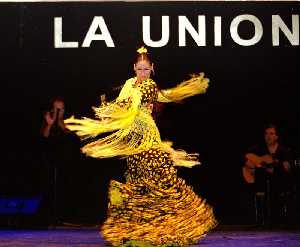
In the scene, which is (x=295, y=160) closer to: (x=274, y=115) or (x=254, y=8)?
(x=274, y=115)

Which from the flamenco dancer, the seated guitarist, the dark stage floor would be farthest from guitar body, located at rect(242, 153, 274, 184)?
the flamenco dancer

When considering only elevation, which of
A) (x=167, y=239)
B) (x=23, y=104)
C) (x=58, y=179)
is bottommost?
(x=167, y=239)

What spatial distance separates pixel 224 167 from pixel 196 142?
0.44 metres

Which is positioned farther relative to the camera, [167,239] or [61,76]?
[61,76]

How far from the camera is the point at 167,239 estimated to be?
4816mm

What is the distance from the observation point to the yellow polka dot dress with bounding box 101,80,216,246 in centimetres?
479

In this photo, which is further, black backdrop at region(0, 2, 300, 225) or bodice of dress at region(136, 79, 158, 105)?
black backdrop at region(0, 2, 300, 225)

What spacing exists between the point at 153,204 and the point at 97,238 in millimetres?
1275

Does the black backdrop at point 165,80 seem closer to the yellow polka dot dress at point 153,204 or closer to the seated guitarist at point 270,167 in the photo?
the seated guitarist at point 270,167

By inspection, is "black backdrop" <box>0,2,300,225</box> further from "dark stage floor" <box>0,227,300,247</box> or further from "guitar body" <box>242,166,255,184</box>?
"dark stage floor" <box>0,227,300,247</box>

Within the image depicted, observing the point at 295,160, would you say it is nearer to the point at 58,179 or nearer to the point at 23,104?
the point at 58,179

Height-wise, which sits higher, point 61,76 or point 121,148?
point 61,76

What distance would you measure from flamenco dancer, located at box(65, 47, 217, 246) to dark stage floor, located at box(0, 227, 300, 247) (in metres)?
0.50

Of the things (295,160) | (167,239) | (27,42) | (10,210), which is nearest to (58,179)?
(10,210)
